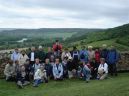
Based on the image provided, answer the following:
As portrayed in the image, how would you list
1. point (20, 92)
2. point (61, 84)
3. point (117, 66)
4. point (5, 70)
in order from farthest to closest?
point (117, 66), point (5, 70), point (61, 84), point (20, 92)

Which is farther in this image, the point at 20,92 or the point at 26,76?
the point at 26,76

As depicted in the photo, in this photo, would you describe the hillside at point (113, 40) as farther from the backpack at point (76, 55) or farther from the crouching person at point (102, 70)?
the crouching person at point (102, 70)

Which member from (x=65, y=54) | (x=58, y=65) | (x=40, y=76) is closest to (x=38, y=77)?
(x=40, y=76)

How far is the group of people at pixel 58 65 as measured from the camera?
2175 cm

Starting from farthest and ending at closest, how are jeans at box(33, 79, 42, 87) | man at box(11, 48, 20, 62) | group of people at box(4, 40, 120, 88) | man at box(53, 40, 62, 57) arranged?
man at box(53, 40, 62, 57)
man at box(11, 48, 20, 62)
group of people at box(4, 40, 120, 88)
jeans at box(33, 79, 42, 87)

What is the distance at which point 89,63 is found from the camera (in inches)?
894

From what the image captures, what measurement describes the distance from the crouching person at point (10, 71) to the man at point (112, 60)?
6.35 m

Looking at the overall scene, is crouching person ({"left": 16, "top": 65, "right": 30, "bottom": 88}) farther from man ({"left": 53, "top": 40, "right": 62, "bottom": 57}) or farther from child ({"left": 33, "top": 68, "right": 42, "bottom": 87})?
man ({"left": 53, "top": 40, "right": 62, "bottom": 57})

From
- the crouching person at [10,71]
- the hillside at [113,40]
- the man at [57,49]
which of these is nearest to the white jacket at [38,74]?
the crouching person at [10,71]

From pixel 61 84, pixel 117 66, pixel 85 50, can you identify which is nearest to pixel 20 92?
pixel 61 84

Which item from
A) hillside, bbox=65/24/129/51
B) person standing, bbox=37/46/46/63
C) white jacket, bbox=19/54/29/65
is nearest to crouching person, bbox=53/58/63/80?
person standing, bbox=37/46/46/63

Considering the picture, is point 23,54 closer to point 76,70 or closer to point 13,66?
point 13,66

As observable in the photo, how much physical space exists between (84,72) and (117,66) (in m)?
3.79

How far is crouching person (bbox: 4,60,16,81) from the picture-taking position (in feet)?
72.5
